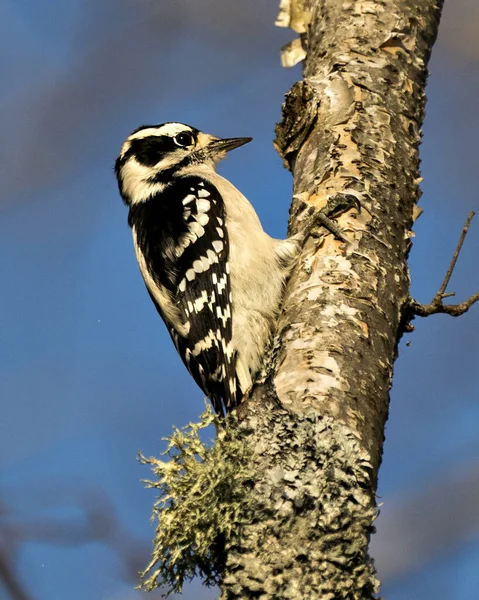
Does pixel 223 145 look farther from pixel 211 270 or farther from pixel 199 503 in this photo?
pixel 199 503

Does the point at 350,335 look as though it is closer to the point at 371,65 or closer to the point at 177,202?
the point at 371,65

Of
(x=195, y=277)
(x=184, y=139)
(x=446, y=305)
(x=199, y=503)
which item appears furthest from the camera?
(x=184, y=139)

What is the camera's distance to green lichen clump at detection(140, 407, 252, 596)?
2092 mm

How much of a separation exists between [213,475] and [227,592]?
0.32 metres

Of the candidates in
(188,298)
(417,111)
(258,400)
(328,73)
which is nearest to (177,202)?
(188,298)

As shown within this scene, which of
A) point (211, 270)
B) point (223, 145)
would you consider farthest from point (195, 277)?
point (223, 145)

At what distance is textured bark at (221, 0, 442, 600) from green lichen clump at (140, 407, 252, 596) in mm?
53

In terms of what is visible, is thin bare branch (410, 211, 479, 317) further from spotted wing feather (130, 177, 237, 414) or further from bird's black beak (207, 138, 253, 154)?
bird's black beak (207, 138, 253, 154)

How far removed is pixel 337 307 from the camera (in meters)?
2.63

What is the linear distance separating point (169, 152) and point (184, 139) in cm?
11

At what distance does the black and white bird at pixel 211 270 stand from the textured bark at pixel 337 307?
0.32m

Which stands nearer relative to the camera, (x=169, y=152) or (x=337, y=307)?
(x=337, y=307)

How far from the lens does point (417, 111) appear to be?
A: 340 centimetres

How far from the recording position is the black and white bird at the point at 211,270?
342 cm
